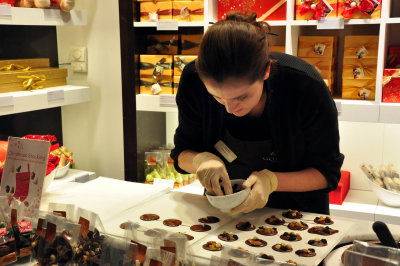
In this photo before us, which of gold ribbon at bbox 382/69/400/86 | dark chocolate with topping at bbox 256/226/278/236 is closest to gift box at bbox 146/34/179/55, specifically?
gold ribbon at bbox 382/69/400/86

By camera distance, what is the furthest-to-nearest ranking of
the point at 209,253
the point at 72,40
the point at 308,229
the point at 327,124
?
the point at 72,40 < the point at 327,124 < the point at 308,229 < the point at 209,253

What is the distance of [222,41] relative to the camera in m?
1.25

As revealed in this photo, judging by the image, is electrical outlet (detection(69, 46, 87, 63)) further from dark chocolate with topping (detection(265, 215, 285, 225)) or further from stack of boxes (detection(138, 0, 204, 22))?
dark chocolate with topping (detection(265, 215, 285, 225))

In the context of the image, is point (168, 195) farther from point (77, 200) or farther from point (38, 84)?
point (38, 84)

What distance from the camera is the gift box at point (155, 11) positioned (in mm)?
2787

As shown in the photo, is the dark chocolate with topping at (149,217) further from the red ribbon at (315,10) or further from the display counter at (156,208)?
the red ribbon at (315,10)

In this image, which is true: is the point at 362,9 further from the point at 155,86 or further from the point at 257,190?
the point at 257,190

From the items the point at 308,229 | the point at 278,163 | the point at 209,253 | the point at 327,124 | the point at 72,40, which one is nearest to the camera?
the point at 209,253

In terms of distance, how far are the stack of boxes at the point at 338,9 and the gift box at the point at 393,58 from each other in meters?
0.30

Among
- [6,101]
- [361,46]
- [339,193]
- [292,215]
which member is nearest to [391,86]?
[361,46]

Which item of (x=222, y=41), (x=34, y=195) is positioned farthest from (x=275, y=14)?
(x=34, y=195)

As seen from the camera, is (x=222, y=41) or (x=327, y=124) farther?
(x=327, y=124)


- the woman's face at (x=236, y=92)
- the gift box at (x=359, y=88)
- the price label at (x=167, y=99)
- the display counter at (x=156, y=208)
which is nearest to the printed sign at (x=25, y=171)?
the display counter at (x=156, y=208)

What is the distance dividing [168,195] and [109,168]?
1308mm
